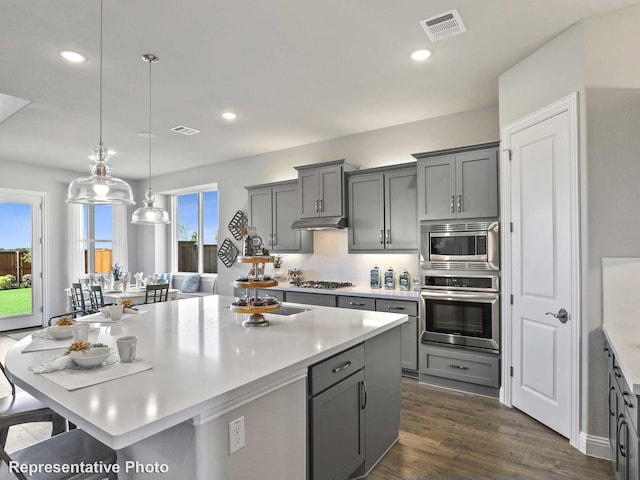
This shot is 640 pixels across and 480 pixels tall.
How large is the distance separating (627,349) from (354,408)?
1420mm

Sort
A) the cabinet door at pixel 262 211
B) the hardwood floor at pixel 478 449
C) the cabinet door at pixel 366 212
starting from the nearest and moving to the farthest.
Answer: the hardwood floor at pixel 478 449
the cabinet door at pixel 366 212
the cabinet door at pixel 262 211

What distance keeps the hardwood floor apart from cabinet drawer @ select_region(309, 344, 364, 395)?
738mm

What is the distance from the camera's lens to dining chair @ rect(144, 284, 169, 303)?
16.9 feet

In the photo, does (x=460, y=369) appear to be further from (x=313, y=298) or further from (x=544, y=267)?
(x=313, y=298)

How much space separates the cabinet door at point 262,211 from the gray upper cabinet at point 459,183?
2500 mm

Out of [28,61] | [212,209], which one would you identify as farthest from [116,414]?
[212,209]

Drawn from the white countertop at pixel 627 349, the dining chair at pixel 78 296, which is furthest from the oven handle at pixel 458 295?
the dining chair at pixel 78 296

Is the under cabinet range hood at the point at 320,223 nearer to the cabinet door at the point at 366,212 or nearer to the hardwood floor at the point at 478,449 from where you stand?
the cabinet door at the point at 366,212

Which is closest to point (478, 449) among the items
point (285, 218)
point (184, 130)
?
point (285, 218)

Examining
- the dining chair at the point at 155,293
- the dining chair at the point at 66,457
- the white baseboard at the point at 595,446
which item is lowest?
the white baseboard at the point at 595,446

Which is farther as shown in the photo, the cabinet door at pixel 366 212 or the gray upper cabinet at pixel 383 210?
the cabinet door at pixel 366 212

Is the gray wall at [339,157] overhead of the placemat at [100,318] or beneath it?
overhead

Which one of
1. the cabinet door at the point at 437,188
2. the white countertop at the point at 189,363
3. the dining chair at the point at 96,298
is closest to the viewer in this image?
the white countertop at the point at 189,363

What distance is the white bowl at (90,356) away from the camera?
150 centimetres
